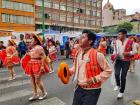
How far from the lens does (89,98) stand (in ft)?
16.2

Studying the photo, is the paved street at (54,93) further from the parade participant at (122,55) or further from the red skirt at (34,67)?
Answer: the red skirt at (34,67)

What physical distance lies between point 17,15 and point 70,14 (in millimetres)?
21367

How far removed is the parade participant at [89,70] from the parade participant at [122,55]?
3508 millimetres

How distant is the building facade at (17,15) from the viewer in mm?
63750

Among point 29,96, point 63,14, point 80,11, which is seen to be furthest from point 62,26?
point 29,96

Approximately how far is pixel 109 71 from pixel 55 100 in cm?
382

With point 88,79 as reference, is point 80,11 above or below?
above

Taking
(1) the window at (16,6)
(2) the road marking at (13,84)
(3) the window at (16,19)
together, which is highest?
(1) the window at (16,6)

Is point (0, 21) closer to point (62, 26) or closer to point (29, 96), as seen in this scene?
point (62, 26)

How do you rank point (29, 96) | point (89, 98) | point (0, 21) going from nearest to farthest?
1. point (89, 98)
2. point (29, 96)
3. point (0, 21)

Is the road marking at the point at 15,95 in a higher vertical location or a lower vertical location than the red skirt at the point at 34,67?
lower

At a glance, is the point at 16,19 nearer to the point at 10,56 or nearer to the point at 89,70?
the point at 10,56

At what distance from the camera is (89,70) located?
16.3ft

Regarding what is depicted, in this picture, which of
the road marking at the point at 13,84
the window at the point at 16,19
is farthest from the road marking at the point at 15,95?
the window at the point at 16,19
